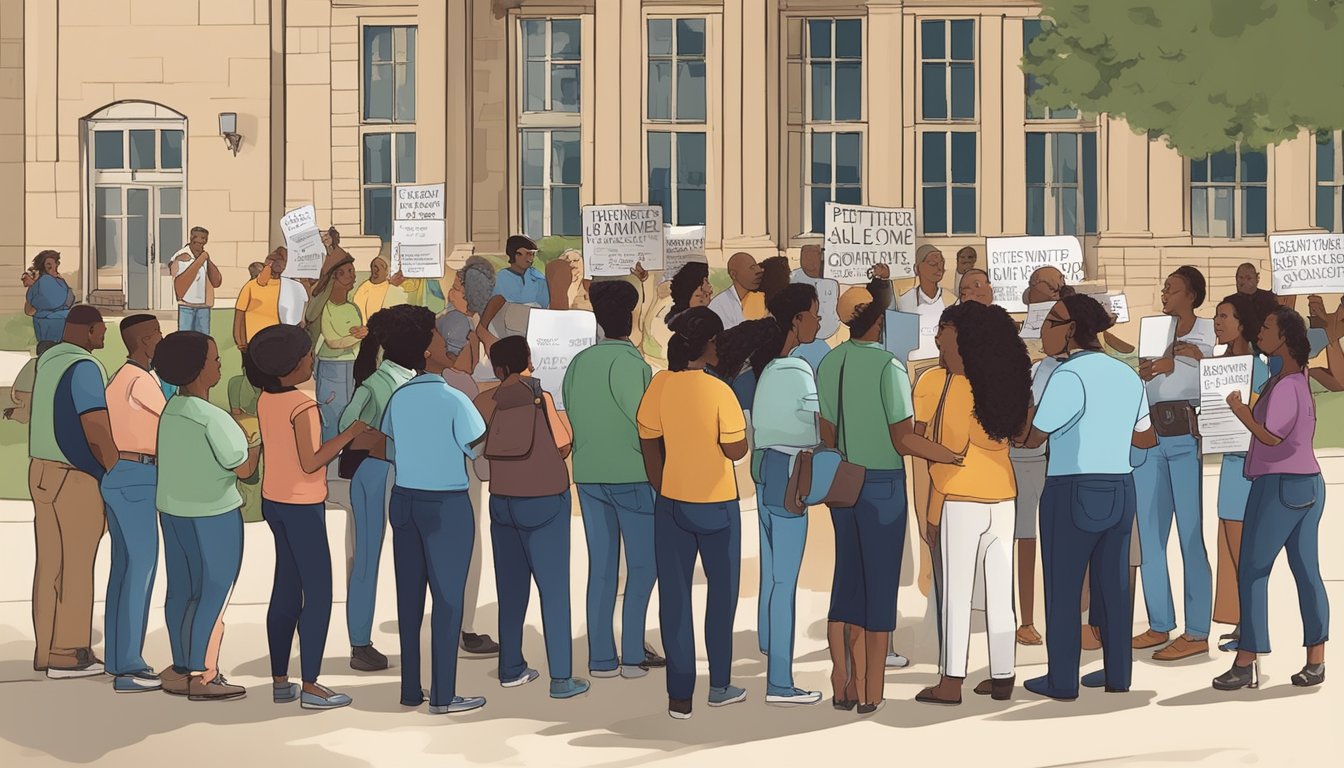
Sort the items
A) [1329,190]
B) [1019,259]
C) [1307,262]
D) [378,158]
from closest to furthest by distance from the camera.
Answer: [1307,262] < [1019,259] < [1329,190] < [378,158]

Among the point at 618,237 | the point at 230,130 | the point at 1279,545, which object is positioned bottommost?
the point at 1279,545

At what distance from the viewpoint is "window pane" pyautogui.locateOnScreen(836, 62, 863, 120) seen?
91.0ft

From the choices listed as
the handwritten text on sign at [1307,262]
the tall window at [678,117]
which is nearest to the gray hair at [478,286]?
the handwritten text on sign at [1307,262]

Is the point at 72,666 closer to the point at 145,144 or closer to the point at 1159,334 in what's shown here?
the point at 1159,334

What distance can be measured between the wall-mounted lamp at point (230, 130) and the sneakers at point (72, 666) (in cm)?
1901

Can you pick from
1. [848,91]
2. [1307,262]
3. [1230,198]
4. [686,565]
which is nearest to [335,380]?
[686,565]

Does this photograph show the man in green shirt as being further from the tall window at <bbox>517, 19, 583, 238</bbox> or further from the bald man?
the tall window at <bbox>517, 19, 583, 238</bbox>

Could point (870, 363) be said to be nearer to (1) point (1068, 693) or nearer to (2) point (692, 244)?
(1) point (1068, 693)

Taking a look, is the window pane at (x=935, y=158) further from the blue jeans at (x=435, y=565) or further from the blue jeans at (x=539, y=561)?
the blue jeans at (x=435, y=565)

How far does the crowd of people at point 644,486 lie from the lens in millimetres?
8297

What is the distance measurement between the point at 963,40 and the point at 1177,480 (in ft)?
61.8

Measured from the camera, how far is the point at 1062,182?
27.7m

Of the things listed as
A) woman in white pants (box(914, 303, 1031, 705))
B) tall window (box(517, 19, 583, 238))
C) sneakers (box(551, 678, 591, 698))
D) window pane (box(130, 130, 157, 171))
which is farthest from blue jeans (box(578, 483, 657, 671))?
window pane (box(130, 130, 157, 171))

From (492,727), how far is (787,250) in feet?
64.8
